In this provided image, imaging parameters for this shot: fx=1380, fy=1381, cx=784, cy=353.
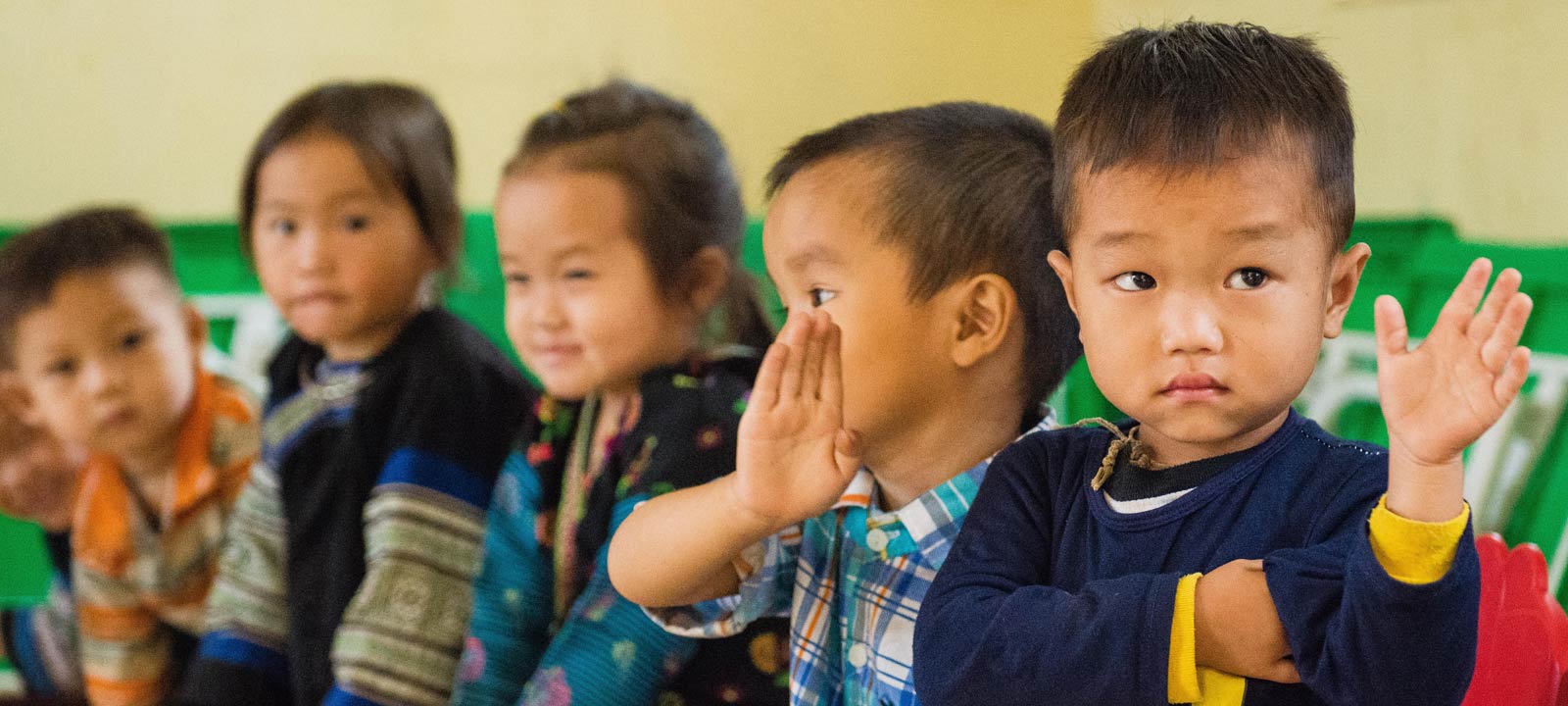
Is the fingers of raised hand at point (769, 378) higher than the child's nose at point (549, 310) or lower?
higher

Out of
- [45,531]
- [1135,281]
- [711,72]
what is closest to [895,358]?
[1135,281]

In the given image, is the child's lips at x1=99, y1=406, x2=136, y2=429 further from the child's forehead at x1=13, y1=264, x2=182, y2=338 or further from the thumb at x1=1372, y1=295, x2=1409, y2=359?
the thumb at x1=1372, y1=295, x2=1409, y2=359

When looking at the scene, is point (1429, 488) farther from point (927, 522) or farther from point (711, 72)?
point (711, 72)

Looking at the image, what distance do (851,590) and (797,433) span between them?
21 centimetres

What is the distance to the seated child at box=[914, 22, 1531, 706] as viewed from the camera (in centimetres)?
71

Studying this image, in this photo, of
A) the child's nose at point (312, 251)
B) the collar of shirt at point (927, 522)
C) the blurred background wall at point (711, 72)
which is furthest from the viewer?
the child's nose at point (312, 251)

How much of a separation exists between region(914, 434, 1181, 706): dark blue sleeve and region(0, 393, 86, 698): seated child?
1696 millimetres

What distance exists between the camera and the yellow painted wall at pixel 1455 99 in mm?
1620


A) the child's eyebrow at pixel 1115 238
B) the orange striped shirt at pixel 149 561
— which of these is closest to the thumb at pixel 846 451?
the child's eyebrow at pixel 1115 238

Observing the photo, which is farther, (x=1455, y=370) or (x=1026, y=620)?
(x=1026, y=620)

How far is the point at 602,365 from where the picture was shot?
152 centimetres

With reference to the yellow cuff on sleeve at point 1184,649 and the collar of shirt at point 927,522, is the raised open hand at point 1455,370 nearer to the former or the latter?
the yellow cuff on sleeve at point 1184,649

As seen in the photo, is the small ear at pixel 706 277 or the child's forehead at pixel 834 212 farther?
the small ear at pixel 706 277

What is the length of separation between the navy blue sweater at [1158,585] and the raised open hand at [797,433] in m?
0.11
